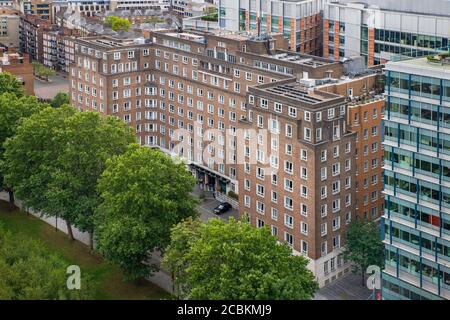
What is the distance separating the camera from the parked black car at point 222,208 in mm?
82188

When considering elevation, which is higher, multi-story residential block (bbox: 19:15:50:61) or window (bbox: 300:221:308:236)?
multi-story residential block (bbox: 19:15:50:61)

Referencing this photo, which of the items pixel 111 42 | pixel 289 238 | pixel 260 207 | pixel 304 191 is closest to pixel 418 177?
pixel 304 191

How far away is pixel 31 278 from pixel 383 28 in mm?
Result: 57333

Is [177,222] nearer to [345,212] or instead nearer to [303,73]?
[345,212]

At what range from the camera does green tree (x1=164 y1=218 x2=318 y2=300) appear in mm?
50438

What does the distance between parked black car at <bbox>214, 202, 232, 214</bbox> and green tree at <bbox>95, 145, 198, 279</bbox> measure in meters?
14.4

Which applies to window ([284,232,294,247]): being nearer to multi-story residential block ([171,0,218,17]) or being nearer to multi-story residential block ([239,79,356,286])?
multi-story residential block ([239,79,356,286])

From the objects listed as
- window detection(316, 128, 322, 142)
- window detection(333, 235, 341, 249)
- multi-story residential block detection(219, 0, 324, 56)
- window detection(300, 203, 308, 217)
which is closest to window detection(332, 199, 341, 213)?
window detection(333, 235, 341, 249)

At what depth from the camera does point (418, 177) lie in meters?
54.0

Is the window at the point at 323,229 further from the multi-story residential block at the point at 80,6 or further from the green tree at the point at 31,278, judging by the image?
the multi-story residential block at the point at 80,6

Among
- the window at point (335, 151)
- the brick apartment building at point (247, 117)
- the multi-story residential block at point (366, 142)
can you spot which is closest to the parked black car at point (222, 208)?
the brick apartment building at point (247, 117)

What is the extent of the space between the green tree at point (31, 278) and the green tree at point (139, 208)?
22.5 ft

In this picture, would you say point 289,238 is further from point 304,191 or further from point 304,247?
point 304,191
